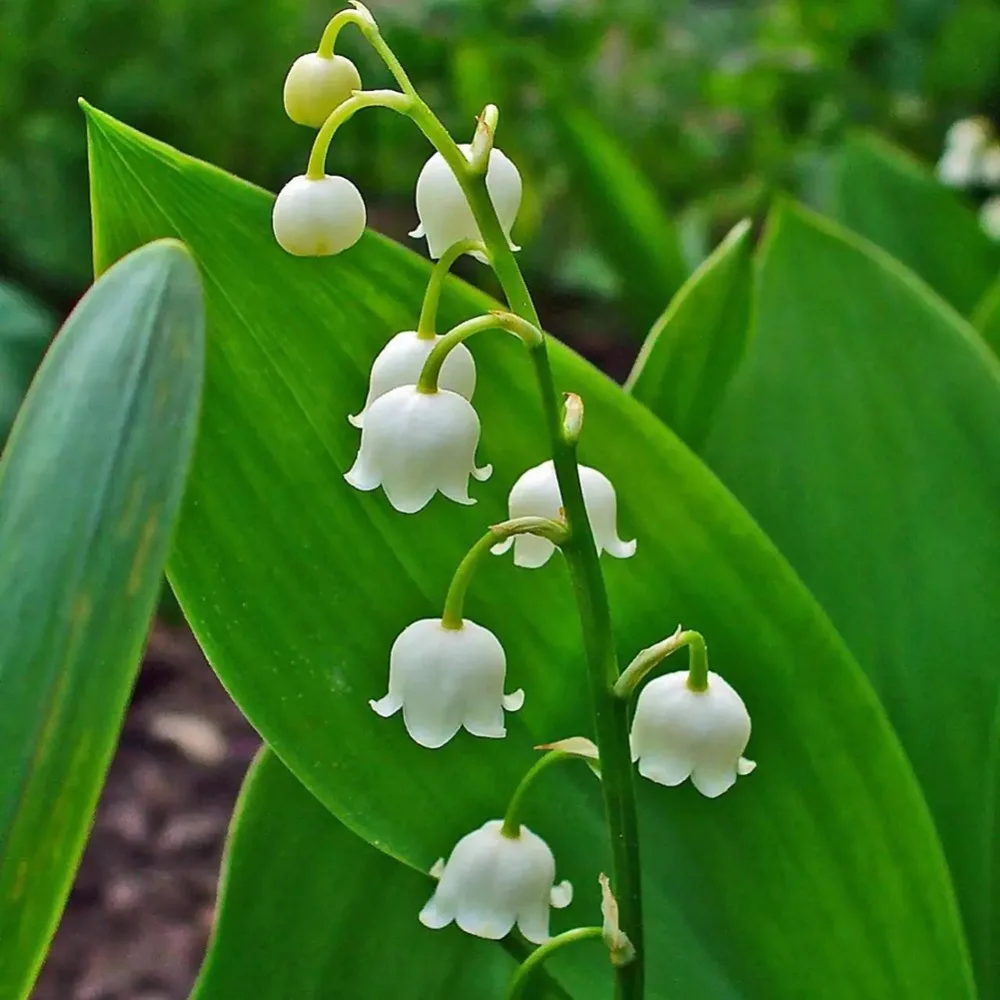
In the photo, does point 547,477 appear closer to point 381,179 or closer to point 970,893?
point 970,893

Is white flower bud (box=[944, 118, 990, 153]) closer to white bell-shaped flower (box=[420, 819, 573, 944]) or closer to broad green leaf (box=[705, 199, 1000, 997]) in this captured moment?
broad green leaf (box=[705, 199, 1000, 997])

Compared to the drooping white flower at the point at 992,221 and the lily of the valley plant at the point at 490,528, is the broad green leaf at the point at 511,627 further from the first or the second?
the drooping white flower at the point at 992,221

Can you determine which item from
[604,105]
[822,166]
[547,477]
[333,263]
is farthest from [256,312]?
[604,105]

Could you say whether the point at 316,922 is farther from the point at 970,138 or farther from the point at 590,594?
the point at 970,138

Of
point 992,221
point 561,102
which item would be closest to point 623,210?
point 561,102

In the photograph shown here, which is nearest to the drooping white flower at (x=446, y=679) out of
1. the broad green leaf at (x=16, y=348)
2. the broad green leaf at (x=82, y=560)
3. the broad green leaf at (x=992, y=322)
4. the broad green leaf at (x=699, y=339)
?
the broad green leaf at (x=82, y=560)

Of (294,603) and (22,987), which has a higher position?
(294,603)

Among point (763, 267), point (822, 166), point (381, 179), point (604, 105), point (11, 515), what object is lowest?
point (11, 515)
